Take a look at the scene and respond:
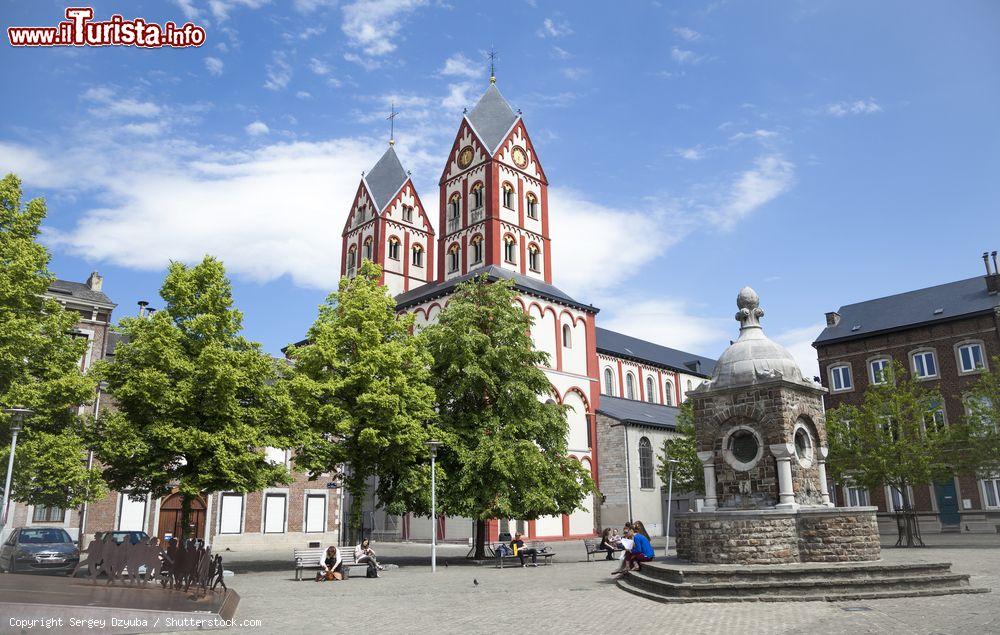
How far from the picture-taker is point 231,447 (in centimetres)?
2081

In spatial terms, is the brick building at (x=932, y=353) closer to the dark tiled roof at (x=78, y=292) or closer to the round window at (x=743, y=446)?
the round window at (x=743, y=446)

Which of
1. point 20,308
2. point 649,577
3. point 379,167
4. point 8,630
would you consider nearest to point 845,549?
point 649,577

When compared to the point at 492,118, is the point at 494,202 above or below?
below

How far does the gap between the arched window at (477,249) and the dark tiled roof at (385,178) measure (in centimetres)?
1254

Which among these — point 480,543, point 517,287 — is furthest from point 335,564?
point 517,287

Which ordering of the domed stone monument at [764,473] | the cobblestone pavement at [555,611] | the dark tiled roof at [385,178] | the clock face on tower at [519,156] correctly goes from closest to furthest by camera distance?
the cobblestone pavement at [555,611], the domed stone monument at [764,473], the clock face on tower at [519,156], the dark tiled roof at [385,178]

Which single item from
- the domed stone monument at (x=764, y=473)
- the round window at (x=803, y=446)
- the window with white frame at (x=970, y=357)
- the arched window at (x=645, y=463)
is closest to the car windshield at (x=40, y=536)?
the domed stone monument at (x=764, y=473)

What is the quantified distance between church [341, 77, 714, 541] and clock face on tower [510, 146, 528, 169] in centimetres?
10

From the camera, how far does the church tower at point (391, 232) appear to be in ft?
184

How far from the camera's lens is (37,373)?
2119 centimetres

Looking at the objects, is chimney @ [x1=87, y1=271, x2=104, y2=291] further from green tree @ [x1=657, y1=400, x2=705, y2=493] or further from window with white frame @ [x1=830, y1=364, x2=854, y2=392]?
window with white frame @ [x1=830, y1=364, x2=854, y2=392]

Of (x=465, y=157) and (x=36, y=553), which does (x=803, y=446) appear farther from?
(x=465, y=157)

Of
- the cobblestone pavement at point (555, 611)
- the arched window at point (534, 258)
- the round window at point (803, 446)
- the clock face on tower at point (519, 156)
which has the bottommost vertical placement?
the cobblestone pavement at point (555, 611)

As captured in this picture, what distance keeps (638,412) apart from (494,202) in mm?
18128
